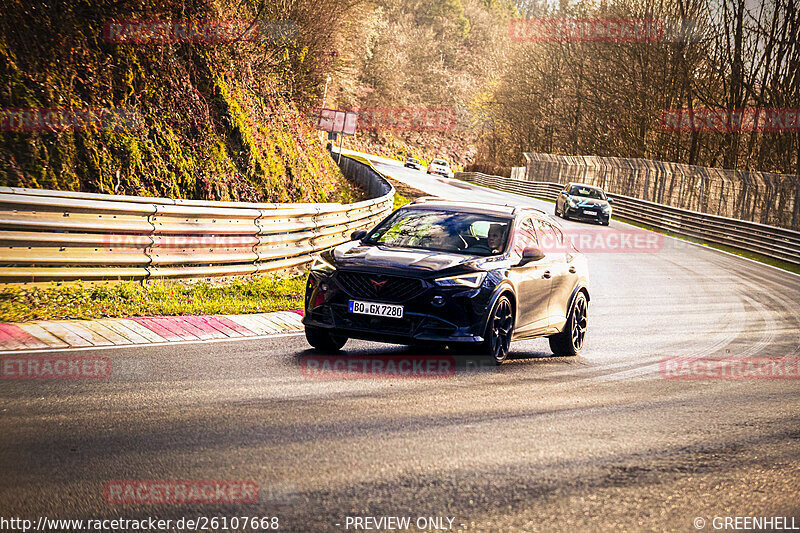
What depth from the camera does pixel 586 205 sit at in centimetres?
3919

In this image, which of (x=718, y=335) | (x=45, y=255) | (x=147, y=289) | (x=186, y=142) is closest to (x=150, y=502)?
(x=45, y=255)

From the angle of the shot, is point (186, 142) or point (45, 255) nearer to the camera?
point (45, 255)

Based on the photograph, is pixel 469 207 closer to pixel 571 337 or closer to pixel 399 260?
pixel 399 260

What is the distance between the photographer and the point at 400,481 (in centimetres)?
486

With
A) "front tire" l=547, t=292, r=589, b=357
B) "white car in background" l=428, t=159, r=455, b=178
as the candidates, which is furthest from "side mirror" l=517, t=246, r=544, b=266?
"white car in background" l=428, t=159, r=455, b=178

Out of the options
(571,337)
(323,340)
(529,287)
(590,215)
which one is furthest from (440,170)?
(323,340)

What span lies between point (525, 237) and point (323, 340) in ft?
8.51

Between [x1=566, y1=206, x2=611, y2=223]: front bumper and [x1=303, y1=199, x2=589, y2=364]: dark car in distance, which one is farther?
[x1=566, y1=206, x2=611, y2=223]: front bumper

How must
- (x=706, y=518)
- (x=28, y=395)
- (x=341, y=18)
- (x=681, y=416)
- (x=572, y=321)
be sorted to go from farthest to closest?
1. (x=341, y=18)
2. (x=572, y=321)
3. (x=681, y=416)
4. (x=28, y=395)
5. (x=706, y=518)

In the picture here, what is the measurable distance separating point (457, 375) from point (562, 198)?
109 feet

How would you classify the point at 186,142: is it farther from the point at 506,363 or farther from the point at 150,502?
the point at 150,502

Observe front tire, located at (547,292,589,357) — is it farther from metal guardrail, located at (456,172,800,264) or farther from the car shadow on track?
metal guardrail, located at (456,172,800,264)

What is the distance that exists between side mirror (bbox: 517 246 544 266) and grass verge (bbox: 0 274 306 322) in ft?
12.0

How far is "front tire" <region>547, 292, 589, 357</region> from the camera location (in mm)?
10812
